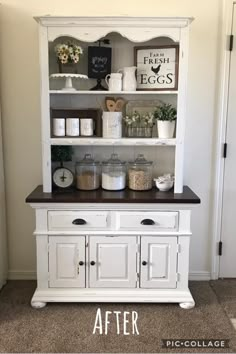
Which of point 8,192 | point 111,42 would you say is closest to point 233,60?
point 111,42

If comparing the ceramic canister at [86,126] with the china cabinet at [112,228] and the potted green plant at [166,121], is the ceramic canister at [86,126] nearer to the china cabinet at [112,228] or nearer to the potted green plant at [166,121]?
the china cabinet at [112,228]

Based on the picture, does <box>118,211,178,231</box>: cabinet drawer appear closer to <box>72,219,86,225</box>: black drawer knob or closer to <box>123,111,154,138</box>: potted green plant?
<box>72,219,86,225</box>: black drawer knob

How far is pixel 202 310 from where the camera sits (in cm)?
252

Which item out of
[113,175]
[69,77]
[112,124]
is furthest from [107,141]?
[69,77]

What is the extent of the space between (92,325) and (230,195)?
1456 mm

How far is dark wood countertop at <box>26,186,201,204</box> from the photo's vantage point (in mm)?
2449

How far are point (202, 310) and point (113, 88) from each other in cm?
167

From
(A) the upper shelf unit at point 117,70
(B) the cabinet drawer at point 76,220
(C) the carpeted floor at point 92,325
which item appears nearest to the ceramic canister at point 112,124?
(A) the upper shelf unit at point 117,70

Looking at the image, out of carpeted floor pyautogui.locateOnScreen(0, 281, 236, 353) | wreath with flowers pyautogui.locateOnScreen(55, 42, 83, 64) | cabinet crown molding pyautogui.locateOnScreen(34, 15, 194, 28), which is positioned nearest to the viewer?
carpeted floor pyautogui.locateOnScreen(0, 281, 236, 353)

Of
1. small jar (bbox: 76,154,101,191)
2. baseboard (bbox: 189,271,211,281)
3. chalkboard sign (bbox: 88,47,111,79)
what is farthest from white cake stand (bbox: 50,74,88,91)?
baseboard (bbox: 189,271,211,281)

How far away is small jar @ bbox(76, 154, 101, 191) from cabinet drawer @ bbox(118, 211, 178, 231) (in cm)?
37

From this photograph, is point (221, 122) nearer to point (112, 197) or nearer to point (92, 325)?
point (112, 197)

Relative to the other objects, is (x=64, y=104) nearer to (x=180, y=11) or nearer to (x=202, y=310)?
(x=180, y=11)

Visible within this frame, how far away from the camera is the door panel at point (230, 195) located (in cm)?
277
